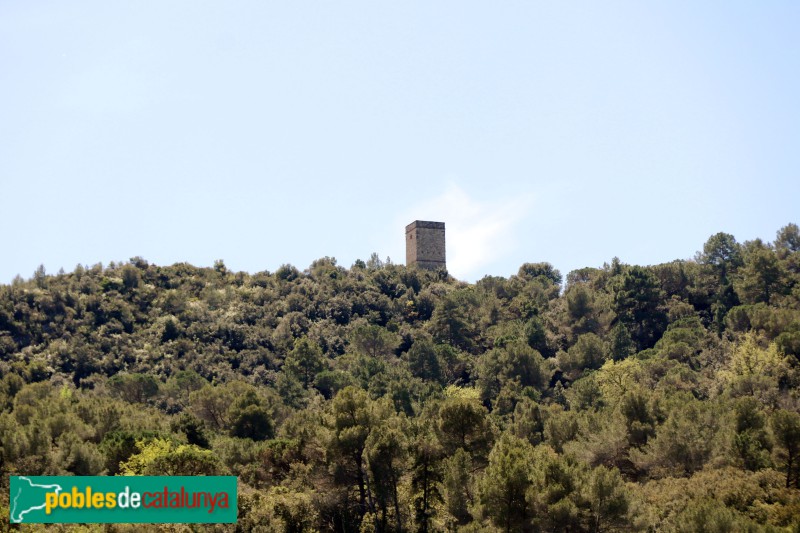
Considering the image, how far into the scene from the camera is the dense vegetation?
37.1m

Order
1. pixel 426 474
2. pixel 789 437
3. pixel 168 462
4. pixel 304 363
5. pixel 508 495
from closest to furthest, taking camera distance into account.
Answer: pixel 508 495
pixel 168 462
pixel 426 474
pixel 789 437
pixel 304 363

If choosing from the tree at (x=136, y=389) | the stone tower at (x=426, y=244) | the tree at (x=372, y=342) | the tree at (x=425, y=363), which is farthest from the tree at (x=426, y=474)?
the stone tower at (x=426, y=244)

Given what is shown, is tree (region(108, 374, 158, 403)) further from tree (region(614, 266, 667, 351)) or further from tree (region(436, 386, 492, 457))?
tree (region(614, 266, 667, 351))

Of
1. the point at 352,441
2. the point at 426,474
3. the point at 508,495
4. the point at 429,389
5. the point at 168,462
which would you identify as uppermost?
the point at 429,389

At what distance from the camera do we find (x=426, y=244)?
115m

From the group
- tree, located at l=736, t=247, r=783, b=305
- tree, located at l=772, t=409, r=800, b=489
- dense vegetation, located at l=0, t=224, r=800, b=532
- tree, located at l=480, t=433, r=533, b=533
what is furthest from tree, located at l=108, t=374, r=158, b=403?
tree, located at l=736, t=247, r=783, b=305

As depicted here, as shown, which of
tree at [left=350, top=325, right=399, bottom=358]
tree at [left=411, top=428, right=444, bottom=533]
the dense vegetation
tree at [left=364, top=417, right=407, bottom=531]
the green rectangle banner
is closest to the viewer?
the green rectangle banner

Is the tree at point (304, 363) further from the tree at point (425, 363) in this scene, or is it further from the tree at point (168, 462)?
the tree at point (168, 462)

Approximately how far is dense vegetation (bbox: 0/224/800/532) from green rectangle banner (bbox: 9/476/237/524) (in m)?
6.66

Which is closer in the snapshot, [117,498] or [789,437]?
[117,498]

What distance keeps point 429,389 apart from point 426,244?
150 ft

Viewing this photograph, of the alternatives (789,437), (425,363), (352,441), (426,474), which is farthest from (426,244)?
(352,441)

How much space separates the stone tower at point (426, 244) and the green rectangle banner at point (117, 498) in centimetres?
8923

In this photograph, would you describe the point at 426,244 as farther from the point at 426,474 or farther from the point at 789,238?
the point at 426,474
